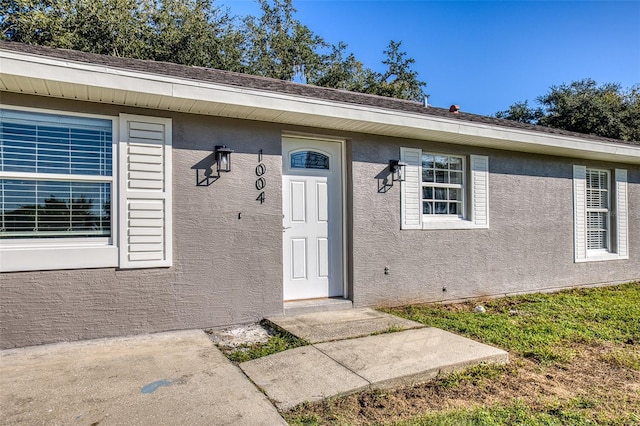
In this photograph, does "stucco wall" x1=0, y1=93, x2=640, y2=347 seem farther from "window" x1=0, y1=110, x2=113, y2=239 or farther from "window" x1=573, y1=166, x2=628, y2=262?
"window" x1=573, y1=166, x2=628, y2=262

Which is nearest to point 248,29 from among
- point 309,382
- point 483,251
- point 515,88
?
point 515,88

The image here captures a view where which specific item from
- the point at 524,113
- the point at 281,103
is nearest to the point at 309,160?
the point at 281,103

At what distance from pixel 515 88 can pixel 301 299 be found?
22.1 m

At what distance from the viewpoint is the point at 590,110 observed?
20.4 meters

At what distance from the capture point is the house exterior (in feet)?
12.4

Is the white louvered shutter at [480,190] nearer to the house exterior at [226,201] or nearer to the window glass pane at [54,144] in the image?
the house exterior at [226,201]

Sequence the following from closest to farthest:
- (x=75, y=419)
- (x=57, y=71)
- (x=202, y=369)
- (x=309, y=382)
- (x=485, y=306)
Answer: (x=75, y=419), (x=309, y=382), (x=202, y=369), (x=57, y=71), (x=485, y=306)

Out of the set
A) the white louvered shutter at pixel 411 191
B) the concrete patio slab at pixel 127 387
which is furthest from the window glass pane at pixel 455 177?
the concrete patio slab at pixel 127 387

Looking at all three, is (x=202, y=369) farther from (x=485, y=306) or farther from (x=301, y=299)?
(x=485, y=306)

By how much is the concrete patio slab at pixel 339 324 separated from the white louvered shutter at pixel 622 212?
6220 mm

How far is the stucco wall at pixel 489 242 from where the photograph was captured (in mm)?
5512

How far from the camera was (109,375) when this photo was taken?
3037 mm

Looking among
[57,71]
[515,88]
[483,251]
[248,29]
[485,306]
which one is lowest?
[485,306]

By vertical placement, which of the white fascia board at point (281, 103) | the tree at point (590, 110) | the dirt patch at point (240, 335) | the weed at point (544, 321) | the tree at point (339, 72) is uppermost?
the tree at point (339, 72)
